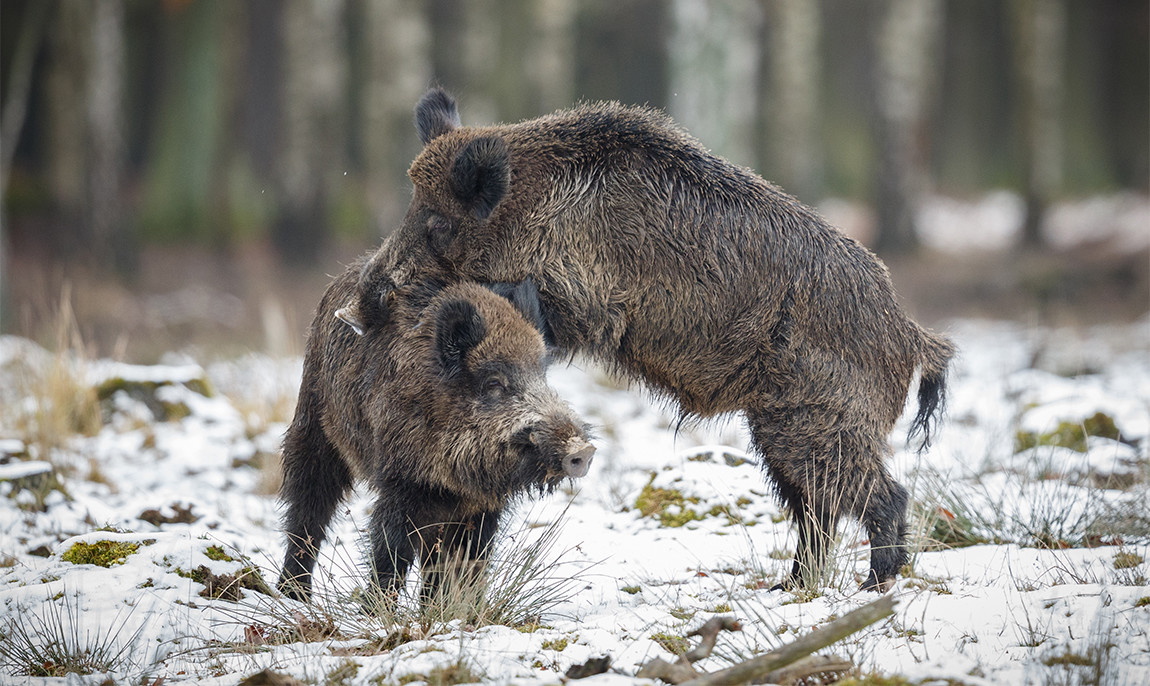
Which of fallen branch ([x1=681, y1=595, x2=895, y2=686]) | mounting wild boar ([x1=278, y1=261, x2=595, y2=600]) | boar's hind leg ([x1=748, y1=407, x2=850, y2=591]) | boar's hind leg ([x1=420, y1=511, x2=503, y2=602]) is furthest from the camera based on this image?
boar's hind leg ([x1=748, y1=407, x2=850, y2=591])

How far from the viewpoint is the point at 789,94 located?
17.0 m

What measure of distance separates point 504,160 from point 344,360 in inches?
48.6

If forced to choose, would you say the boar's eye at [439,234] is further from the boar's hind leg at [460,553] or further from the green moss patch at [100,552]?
the green moss patch at [100,552]

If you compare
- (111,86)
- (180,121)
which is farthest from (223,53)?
(111,86)

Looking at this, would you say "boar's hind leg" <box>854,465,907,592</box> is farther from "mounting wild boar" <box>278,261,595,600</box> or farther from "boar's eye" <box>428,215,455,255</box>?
"boar's eye" <box>428,215,455,255</box>

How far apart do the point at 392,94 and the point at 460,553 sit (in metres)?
14.0

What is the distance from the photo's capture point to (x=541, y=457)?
4121 millimetres

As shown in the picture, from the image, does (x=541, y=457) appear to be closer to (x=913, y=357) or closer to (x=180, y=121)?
(x=913, y=357)

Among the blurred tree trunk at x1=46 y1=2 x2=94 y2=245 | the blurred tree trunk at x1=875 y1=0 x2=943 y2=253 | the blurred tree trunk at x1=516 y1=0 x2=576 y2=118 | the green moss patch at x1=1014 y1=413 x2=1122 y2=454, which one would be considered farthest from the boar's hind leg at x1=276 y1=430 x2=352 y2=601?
the blurred tree trunk at x1=516 y1=0 x2=576 y2=118

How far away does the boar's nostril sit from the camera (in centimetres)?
392

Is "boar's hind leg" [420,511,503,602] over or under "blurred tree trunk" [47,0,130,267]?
under

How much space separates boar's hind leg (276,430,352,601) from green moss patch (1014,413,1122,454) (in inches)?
173

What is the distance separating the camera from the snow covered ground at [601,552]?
3.46 metres

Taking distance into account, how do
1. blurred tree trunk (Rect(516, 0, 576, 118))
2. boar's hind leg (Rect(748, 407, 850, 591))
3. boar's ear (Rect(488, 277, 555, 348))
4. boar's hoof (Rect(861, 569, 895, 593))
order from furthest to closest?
blurred tree trunk (Rect(516, 0, 576, 118)), boar's ear (Rect(488, 277, 555, 348)), boar's hind leg (Rect(748, 407, 850, 591)), boar's hoof (Rect(861, 569, 895, 593))
